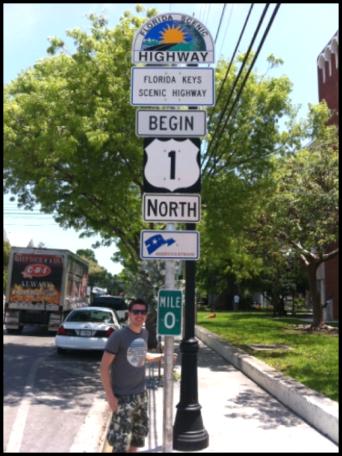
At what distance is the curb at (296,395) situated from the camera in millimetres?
6676

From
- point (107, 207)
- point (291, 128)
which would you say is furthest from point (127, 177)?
point (291, 128)

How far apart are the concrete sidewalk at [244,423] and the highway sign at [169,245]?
235 centimetres

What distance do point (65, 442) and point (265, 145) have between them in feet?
30.8

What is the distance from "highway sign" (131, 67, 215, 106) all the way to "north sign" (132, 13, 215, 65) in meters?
0.33

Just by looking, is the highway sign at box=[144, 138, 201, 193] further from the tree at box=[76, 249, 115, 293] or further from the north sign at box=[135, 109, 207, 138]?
the tree at box=[76, 249, 115, 293]

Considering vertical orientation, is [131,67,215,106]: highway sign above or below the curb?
above

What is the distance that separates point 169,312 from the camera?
5.48 m

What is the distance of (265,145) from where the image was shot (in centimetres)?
1384

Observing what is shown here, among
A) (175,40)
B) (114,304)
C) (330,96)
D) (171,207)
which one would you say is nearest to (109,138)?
(175,40)

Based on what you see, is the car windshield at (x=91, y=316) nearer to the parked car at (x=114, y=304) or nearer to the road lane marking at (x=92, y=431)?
the road lane marking at (x=92, y=431)

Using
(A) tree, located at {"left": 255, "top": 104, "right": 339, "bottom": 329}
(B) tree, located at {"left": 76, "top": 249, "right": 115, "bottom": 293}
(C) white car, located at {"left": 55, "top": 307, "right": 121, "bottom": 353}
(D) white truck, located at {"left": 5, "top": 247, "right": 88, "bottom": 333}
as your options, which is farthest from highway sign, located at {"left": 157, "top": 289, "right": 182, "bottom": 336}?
(B) tree, located at {"left": 76, "top": 249, "right": 115, "bottom": 293}

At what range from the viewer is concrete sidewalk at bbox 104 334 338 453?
6.25m

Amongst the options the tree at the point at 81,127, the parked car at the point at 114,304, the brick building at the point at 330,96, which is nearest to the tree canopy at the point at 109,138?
the tree at the point at 81,127

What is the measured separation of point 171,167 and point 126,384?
7.16 feet
